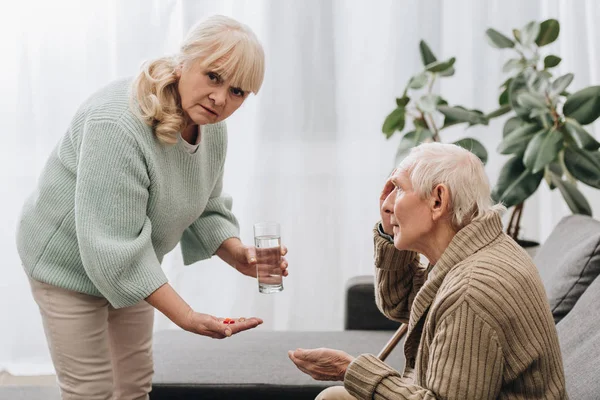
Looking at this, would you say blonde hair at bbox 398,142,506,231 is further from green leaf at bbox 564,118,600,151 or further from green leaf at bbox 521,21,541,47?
green leaf at bbox 521,21,541,47

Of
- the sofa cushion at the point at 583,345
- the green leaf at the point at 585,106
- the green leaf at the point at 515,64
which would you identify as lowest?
the sofa cushion at the point at 583,345

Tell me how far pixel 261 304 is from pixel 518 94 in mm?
1547

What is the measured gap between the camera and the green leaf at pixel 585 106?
289cm

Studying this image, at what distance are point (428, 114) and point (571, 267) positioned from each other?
1.24m

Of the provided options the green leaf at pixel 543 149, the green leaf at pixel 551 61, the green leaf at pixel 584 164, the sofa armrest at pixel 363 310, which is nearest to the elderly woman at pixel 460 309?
the green leaf at pixel 543 149

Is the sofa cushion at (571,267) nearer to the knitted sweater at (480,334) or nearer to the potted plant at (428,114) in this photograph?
the knitted sweater at (480,334)

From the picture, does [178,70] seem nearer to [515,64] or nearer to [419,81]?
[419,81]

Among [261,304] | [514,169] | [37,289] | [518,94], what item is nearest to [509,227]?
[514,169]

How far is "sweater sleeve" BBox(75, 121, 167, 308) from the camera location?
1788 millimetres

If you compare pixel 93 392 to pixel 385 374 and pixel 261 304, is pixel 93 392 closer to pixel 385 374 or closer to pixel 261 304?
pixel 385 374

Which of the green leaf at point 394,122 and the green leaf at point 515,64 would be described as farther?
the green leaf at point 394,122

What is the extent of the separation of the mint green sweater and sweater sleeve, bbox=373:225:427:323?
19.8 inches

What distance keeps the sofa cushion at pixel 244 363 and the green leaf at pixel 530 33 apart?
1289 millimetres

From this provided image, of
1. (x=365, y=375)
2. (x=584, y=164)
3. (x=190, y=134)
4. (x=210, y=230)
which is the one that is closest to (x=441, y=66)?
(x=584, y=164)
